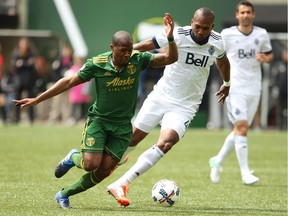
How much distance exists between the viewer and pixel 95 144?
9453 millimetres

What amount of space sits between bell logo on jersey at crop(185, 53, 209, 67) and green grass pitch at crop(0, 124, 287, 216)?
162 centimetres

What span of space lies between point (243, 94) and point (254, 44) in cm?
77

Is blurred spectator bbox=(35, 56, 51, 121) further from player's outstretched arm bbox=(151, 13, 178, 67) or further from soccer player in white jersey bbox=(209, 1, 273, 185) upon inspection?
player's outstretched arm bbox=(151, 13, 178, 67)

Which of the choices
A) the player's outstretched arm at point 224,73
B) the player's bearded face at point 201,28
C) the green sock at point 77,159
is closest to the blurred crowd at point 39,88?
the player's outstretched arm at point 224,73

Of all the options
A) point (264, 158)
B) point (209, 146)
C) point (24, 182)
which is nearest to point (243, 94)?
point (24, 182)

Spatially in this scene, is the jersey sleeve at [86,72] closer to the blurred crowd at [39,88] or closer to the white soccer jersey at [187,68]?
the white soccer jersey at [187,68]

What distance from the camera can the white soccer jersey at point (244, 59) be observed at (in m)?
13.1

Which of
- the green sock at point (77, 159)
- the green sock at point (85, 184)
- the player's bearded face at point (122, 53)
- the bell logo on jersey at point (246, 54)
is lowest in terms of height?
the green sock at point (85, 184)

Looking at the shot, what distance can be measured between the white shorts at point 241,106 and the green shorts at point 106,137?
358cm

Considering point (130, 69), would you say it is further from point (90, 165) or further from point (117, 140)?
point (90, 165)

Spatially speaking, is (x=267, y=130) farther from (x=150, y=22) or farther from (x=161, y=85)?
(x=161, y=85)

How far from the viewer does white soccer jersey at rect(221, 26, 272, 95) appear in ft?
43.1

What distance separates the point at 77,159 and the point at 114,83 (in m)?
0.96

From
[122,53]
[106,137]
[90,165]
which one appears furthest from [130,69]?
[90,165]
